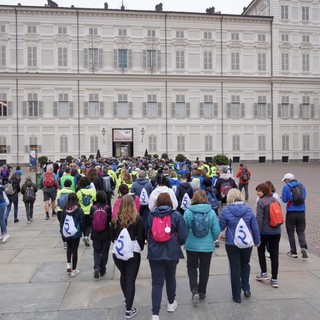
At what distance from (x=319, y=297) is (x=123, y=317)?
10.2 feet

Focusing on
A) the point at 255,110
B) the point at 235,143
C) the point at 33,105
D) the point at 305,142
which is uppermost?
the point at 33,105

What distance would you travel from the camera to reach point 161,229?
4977 millimetres

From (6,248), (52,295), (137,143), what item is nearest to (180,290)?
(52,295)

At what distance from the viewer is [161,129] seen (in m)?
47.2

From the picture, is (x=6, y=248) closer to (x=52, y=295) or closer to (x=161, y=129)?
(x=52, y=295)

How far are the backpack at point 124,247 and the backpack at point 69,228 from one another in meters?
1.88

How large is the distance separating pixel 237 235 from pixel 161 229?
4.25 ft

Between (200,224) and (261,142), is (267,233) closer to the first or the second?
(200,224)

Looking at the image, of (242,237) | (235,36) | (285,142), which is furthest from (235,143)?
(242,237)

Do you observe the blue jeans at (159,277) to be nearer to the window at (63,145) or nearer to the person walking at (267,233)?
the person walking at (267,233)

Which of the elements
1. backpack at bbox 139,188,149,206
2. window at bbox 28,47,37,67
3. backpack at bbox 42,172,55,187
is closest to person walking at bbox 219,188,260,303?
backpack at bbox 139,188,149,206

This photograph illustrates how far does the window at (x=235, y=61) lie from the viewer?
4847 centimetres

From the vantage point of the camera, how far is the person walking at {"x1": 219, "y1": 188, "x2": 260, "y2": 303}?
5559mm

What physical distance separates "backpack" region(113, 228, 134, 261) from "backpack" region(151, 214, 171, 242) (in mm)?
366
